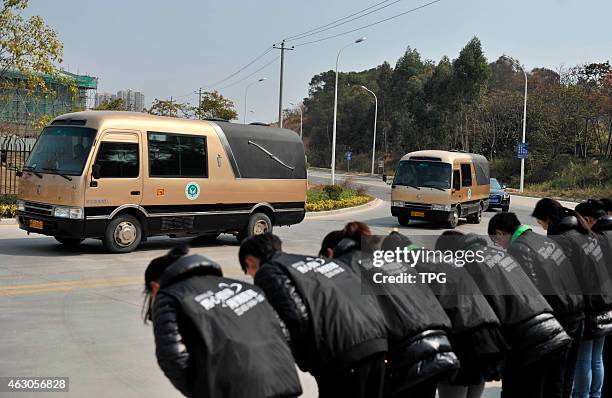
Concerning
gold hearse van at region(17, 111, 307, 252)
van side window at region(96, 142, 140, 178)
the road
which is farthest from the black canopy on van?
van side window at region(96, 142, 140, 178)

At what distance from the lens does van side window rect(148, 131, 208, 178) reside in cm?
1382

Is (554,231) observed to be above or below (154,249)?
above

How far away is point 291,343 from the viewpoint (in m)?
3.56

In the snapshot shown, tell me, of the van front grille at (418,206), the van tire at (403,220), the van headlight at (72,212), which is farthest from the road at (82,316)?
the van tire at (403,220)

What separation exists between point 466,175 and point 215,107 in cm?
2417

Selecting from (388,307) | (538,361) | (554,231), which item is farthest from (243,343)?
(554,231)

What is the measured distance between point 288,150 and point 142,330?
921 centimetres

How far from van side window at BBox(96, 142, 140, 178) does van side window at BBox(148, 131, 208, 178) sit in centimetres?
38

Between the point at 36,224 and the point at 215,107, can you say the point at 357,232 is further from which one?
the point at 215,107

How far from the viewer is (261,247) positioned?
3766 millimetres

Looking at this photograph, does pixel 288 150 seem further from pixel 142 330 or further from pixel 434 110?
pixel 434 110

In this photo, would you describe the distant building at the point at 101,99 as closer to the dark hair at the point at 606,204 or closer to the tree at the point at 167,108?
the tree at the point at 167,108

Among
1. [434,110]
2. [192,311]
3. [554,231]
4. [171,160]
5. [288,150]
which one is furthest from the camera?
[434,110]

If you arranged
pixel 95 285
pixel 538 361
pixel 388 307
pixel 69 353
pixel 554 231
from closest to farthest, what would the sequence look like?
1. pixel 388 307
2. pixel 538 361
3. pixel 554 231
4. pixel 69 353
5. pixel 95 285
